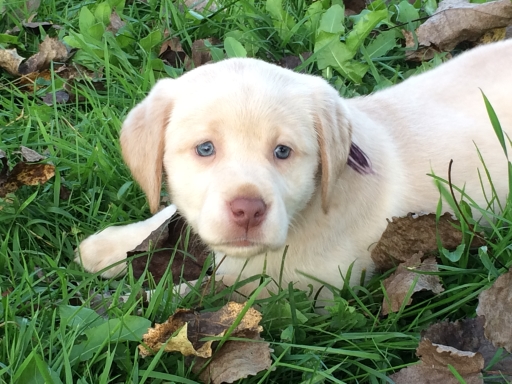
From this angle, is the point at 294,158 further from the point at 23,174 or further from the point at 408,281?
the point at 23,174

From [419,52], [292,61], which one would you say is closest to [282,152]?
[292,61]

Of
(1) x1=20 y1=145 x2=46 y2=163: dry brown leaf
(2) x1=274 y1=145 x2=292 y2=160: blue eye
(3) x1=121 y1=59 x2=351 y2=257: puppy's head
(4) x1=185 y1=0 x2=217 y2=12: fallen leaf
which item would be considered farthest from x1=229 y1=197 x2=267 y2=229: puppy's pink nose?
(4) x1=185 y1=0 x2=217 y2=12: fallen leaf

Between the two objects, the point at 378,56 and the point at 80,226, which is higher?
the point at 378,56

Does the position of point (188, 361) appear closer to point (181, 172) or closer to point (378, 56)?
point (181, 172)

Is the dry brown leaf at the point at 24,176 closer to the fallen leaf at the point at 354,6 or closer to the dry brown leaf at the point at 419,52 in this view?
the dry brown leaf at the point at 419,52

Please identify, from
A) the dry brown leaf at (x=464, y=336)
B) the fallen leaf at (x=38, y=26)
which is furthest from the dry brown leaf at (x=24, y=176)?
the dry brown leaf at (x=464, y=336)

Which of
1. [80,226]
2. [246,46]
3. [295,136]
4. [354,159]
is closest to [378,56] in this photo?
[246,46]

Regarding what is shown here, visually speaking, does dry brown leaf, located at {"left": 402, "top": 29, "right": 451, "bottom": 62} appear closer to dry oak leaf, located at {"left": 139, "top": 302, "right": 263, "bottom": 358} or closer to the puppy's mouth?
the puppy's mouth
